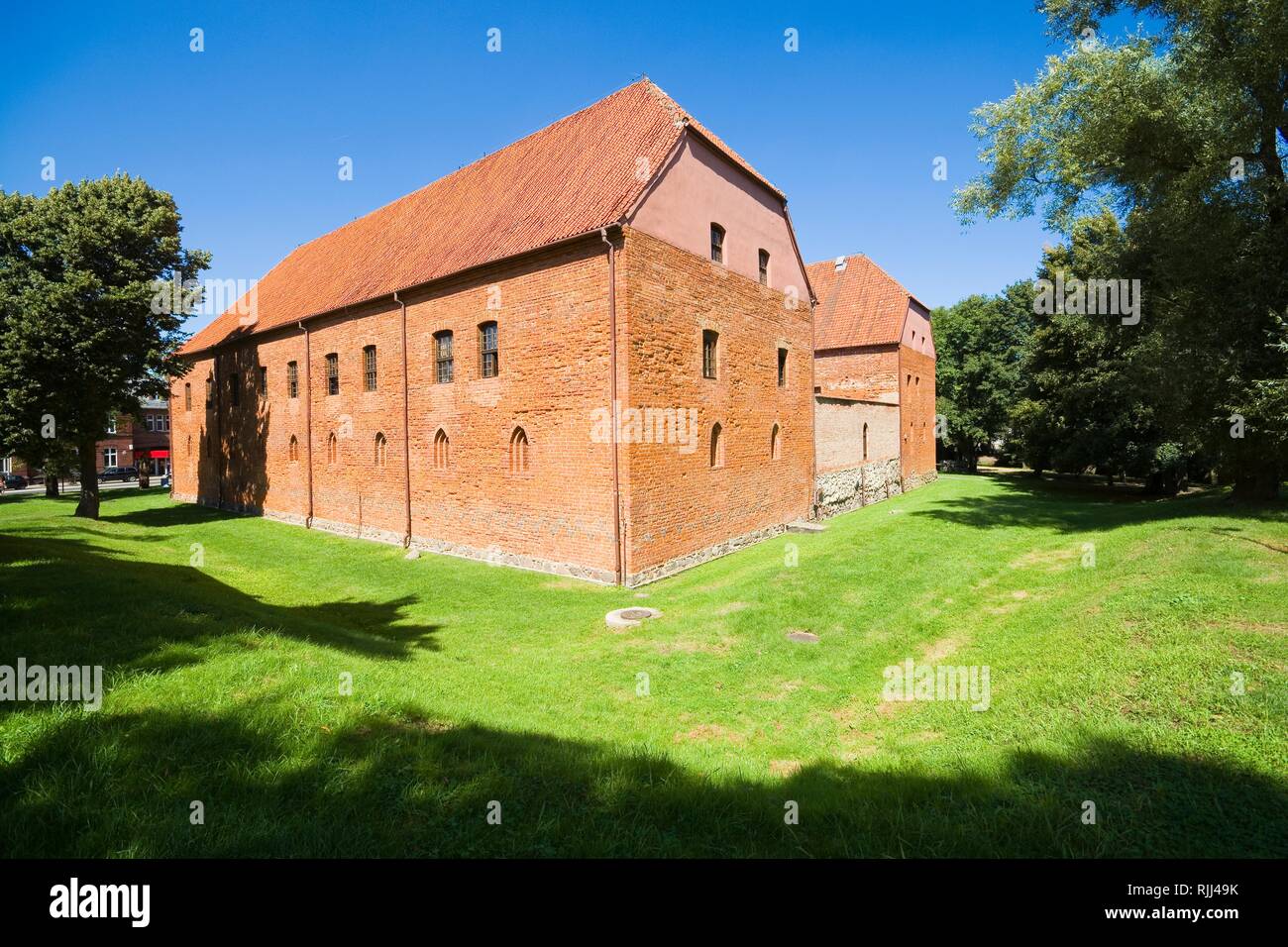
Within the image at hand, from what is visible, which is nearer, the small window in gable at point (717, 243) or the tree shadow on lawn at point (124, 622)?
the tree shadow on lawn at point (124, 622)

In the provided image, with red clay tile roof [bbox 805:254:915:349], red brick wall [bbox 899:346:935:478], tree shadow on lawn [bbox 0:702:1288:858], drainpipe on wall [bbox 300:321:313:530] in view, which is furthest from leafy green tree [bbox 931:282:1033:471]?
tree shadow on lawn [bbox 0:702:1288:858]

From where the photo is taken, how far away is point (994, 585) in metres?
11.4

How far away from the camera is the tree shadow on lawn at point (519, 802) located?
3.00 metres

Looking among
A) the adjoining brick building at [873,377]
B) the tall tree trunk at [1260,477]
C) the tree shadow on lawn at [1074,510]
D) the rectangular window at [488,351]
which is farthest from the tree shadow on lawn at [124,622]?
the tall tree trunk at [1260,477]

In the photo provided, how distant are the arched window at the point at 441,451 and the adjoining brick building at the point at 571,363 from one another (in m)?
0.06

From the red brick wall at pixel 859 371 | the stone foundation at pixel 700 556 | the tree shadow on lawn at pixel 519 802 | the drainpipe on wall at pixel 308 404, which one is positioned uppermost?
the red brick wall at pixel 859 371

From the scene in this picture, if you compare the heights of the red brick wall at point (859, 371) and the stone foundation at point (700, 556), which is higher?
the red brick wall at point (859, 371)

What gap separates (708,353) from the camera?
1545 centimetres

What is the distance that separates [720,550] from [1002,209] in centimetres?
1424

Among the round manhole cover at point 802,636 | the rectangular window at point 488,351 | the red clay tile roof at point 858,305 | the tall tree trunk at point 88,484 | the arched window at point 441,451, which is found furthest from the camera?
the red clay tile roof at point 858,305

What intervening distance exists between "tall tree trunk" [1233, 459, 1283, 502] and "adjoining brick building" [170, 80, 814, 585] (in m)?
11.3

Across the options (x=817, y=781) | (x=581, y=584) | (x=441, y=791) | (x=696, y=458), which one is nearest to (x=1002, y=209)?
(x=696, y=458)

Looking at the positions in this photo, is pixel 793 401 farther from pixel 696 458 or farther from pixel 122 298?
pixel 122 298

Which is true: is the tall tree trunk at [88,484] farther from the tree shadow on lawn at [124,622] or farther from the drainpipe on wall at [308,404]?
the tree shadow on lawn at [124,622]
